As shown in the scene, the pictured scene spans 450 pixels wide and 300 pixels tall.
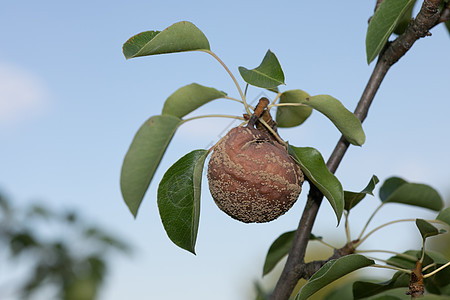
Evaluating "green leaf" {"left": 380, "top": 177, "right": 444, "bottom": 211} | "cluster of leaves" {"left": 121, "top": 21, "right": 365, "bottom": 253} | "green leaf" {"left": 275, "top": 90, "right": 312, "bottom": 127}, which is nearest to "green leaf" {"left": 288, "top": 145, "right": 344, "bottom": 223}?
"cluster of leaves" {"left": 121, "top": 21, "right": 365, "bottom": 253}

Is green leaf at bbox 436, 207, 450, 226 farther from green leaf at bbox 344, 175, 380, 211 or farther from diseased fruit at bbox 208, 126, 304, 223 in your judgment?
diseased fruit at bbox 208, 126, 304, 223

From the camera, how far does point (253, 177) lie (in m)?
1.06

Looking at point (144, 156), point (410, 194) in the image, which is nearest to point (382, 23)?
point (144, 156)

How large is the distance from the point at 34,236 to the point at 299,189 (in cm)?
723

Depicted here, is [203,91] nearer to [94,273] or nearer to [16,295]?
[16,295]

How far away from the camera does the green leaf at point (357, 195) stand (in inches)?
49.2

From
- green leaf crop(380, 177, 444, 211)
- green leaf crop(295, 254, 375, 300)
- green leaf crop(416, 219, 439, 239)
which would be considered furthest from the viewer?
green leaf crop(380, 177, 444, 211)

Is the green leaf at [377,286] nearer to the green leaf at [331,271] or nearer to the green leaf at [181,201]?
the green leaf at [331,271]

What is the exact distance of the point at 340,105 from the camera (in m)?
1.07

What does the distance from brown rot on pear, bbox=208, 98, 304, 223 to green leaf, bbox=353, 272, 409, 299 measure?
0.31m

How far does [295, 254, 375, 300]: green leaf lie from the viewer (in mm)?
990

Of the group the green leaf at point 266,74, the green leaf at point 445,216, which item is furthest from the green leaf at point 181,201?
the green leaf at point 445,216

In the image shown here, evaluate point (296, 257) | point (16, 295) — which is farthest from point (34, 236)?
point (296, 257)

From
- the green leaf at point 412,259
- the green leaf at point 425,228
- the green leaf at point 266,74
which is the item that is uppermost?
the green leaf at point 266,74
